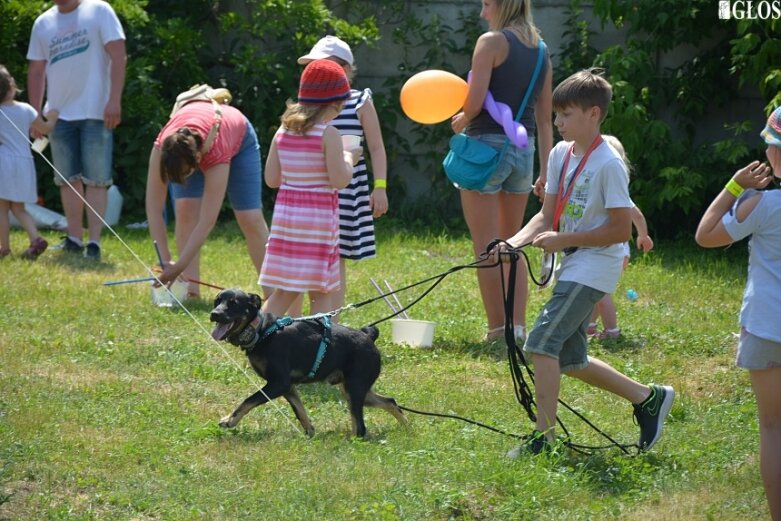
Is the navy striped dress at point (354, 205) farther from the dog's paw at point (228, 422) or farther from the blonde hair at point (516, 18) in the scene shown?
the dog's paw at point (228, 422)

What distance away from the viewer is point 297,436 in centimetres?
512

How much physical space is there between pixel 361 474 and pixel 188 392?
1.72m

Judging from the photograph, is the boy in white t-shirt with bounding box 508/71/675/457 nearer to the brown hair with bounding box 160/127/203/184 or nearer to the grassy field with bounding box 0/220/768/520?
the grassy field with bounding box 0/220/768/520

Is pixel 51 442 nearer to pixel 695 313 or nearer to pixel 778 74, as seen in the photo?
pixel 695 313

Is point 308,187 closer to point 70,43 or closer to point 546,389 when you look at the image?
point 546,389

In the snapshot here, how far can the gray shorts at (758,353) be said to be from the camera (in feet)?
13.0

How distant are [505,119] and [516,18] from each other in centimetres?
64

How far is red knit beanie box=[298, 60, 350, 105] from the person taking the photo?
5746 millimetres

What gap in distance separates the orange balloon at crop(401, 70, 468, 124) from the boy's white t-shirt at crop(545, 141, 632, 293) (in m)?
Answer: 1.92

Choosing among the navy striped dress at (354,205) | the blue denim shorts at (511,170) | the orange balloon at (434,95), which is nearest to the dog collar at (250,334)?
the navy striped dress at (354,205)

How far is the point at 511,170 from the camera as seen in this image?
→ 6.92 meters

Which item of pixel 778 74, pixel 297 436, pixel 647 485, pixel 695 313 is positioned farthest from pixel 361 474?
pixel 778 74

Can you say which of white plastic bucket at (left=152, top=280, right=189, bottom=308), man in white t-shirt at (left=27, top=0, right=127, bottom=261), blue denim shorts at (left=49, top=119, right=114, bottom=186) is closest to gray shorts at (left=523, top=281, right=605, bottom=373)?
white plastic bucket at (left=152, top=280, right=189, bottom=308)

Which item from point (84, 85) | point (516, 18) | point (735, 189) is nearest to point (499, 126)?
point (516, 18)
